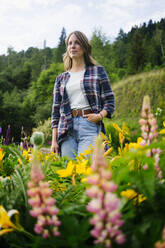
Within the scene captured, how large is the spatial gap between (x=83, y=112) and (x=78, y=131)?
186mm

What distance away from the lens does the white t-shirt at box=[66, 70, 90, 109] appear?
2180mm

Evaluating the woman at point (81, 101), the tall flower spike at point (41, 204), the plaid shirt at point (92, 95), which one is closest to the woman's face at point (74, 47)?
the woman at point (81, 101)

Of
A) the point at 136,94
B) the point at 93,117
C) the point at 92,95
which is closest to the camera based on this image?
the point at 93,117

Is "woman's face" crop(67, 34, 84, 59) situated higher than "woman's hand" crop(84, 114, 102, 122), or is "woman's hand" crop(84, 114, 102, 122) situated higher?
"woman's face" crop(67, 34, 84, 59)

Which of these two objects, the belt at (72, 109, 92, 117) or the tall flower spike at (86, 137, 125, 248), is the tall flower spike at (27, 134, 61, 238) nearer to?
the tall flower spike at (86, 137, 125, 248)

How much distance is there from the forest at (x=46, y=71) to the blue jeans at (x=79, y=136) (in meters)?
15.1

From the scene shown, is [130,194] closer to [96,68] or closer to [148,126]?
[148,126]

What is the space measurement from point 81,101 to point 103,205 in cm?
191

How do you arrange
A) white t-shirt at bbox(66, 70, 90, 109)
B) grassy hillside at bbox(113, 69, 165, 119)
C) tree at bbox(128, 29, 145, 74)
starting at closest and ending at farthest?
white t-shirt at bbox(66, 70, 90, 109)
grassy hillside at bbox(113, 69, 165, 119)
tree at bbox(128, 29, 145, 74)

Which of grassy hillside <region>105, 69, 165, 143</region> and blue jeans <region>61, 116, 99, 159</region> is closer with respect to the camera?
blue jeans <region>61, 116, 99, 159</region>

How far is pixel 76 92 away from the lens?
224 cm

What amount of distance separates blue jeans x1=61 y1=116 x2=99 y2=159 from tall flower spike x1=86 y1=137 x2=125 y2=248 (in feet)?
5.76

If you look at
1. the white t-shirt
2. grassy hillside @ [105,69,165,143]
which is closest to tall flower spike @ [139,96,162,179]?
the white t-shirt

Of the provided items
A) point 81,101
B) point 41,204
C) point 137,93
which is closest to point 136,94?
point 137,93
